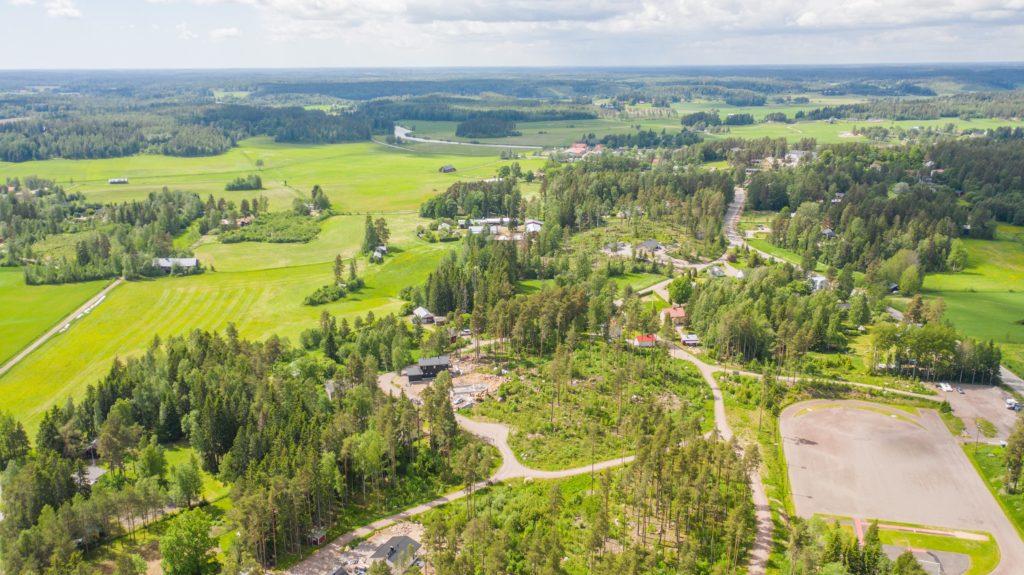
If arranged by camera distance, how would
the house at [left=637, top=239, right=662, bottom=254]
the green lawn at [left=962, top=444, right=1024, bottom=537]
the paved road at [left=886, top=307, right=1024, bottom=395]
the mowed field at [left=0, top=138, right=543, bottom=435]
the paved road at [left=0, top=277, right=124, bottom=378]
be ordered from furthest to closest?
the house at [left=637, top=239, right=662, bottom=254], the paved road at [left=0, top=277, right=124, bottom=378], the mowed field at [left=0, top=138, right=543, bottom=435], the paved road at [left=886, top=307, right=1024, bottom=395], the green lawn at [left=962, top=444, right=1024, bottom=537]

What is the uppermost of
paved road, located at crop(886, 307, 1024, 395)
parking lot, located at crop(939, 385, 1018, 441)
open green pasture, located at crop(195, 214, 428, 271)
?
open green pasture, located at crop(195, 214, 428, 271)

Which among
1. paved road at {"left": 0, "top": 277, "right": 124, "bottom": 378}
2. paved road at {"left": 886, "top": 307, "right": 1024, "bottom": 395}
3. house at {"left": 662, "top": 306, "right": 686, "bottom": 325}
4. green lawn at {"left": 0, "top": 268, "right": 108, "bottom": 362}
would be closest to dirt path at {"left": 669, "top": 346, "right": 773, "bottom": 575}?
house at {"left": 662, "top": 306, "right": 686, "bottom": 325}

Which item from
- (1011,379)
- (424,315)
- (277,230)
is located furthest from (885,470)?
(277,230)

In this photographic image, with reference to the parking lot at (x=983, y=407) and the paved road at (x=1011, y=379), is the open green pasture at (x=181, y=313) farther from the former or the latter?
Result: the paved road at (x=1011, y=379)

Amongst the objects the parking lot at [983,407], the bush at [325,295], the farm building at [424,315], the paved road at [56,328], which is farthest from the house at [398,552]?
the paved road at [56,328]

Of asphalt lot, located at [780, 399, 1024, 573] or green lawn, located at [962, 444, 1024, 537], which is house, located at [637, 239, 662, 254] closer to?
asphalt lot, located at [780, 399, 1024, 573]

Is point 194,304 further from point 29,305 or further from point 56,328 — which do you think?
point 29,305

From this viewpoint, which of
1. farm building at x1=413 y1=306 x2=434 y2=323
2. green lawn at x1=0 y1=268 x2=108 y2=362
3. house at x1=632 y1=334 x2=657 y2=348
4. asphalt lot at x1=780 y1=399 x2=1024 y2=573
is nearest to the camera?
asphalt lot at x1=780 y1=399 x2=1024 y2=573

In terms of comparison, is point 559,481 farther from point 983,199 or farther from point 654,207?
point 983,199
